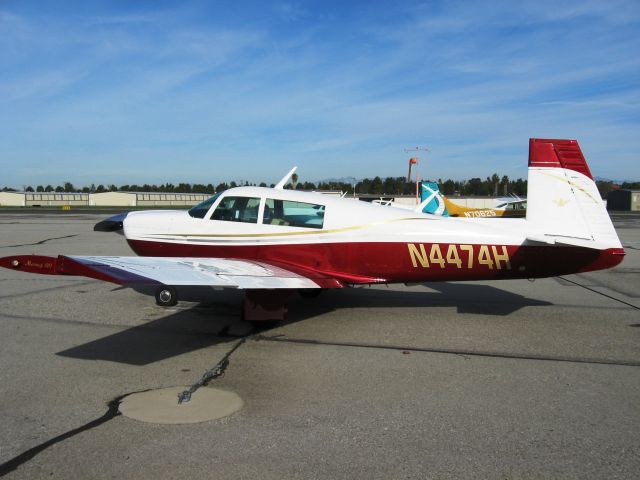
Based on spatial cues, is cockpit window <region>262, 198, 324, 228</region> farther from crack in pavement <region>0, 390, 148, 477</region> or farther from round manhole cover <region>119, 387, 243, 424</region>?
crack in pavement <region>0, 390, 148, 477</region>

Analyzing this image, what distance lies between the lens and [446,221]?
7512 mm

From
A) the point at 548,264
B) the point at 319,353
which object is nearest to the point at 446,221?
the point at 548,264

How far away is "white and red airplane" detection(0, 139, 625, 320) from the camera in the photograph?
22.7 ft

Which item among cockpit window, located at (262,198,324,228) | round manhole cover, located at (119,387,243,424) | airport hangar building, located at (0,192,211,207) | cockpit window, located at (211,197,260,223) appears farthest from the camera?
airport hangar building, located at (0,192,211,207)

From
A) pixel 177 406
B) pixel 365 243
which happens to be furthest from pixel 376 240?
pixel 177 406

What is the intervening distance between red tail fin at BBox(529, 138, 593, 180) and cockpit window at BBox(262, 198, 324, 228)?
3063 mm

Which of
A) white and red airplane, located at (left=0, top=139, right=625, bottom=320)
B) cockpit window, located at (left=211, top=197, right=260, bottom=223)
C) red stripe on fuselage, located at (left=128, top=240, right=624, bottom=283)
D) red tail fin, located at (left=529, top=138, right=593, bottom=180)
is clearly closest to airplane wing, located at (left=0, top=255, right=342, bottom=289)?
white and red airplane, located at (left=0, top=139, right=625, bottom=320)

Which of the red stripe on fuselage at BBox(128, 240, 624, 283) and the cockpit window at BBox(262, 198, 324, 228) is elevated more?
the cockpit window at BBox(262, 198, 324, 228)

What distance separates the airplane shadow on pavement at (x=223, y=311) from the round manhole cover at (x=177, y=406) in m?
1.01

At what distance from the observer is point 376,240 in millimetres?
7395

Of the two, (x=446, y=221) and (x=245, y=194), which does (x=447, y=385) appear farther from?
(x=245, y=194)

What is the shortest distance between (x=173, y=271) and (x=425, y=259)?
11.3 feet

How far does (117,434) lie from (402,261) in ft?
14.9

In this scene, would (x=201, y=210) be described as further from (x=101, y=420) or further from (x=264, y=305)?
(x=101, y=420)
